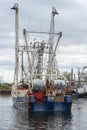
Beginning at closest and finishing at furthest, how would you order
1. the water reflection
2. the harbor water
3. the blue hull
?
1. the harbor water
2. the water reflection
3. the blue hull

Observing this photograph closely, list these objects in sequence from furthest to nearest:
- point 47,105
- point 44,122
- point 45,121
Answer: point 47,105
point 45,121
point 44,122

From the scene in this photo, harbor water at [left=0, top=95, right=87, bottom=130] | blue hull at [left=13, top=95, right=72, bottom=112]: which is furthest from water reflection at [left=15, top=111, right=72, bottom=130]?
blue hull at [left=13, top=95, right=72, bottom=112]

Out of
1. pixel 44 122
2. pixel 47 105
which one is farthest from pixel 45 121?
pixel 47 105

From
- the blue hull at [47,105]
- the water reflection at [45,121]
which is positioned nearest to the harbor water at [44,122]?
the water reflection at [45,121]

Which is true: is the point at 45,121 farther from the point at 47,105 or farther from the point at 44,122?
the point at 47,105

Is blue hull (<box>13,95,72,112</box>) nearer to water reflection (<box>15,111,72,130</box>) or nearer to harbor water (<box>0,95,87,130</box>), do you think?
water reflection (<box>15,111,72,130</box>)

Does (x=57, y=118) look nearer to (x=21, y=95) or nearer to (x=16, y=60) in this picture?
(x=21, y=95)

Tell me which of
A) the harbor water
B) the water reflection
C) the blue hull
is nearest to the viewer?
the harbor water

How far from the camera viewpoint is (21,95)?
8038 cm

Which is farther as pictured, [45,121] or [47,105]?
[47,105]

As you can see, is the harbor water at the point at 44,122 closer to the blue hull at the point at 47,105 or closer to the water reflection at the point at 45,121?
the water reflection at the point at 45,121

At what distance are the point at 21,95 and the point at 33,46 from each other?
54.1 feet

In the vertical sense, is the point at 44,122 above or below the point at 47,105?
below

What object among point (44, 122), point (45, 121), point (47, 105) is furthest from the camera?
point (47, 105)
